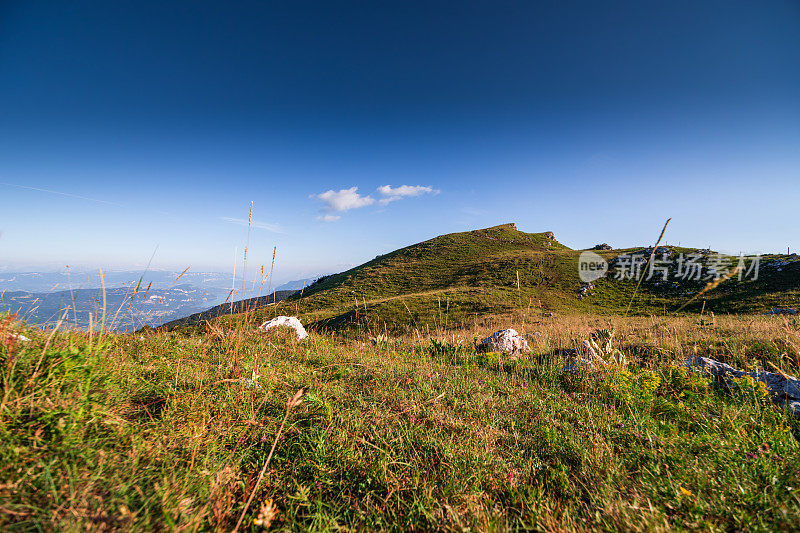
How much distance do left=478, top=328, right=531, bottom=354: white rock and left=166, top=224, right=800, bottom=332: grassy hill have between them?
8918mm

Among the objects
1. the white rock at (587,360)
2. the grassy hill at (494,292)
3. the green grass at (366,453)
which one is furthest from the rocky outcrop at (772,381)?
the grassy hill at (494,292)

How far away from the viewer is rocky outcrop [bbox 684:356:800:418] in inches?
154

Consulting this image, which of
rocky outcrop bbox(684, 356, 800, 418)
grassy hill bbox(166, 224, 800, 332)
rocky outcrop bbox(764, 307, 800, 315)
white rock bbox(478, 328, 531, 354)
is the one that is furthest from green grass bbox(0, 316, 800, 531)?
rocky outcrop bbox(764, 307, 800, 315)

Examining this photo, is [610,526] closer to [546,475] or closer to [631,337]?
[546,475]

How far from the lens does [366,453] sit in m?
2.88

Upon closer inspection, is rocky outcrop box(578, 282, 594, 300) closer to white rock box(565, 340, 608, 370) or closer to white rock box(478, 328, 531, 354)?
white rock box(478, 328, 531, 354)

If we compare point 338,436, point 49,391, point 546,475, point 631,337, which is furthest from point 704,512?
point 631,337

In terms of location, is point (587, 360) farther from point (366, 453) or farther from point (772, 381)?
point (366, 453)

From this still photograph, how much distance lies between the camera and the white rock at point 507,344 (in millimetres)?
8099

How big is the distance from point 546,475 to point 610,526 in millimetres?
686

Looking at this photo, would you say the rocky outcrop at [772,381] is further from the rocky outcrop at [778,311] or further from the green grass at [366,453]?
the rocky outcrop at [778,311]

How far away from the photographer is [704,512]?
2.10 metres

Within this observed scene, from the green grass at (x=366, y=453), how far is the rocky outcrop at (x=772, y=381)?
0.95ft

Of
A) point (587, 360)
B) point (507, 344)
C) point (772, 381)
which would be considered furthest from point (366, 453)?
point (507, 344)
